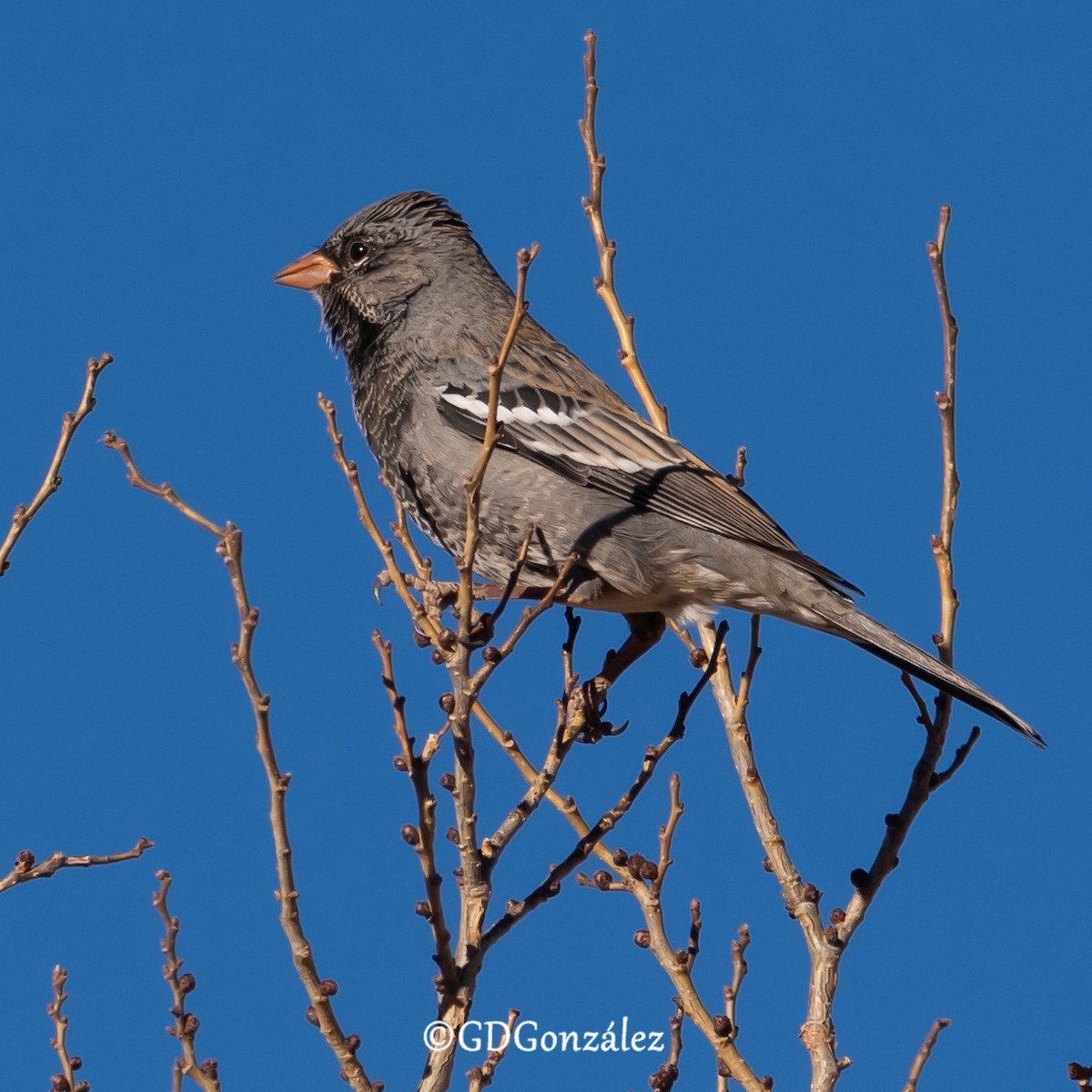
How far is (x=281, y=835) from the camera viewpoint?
3293 mm

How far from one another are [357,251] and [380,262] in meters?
0.18

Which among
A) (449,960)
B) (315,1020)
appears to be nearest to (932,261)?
(449,960)

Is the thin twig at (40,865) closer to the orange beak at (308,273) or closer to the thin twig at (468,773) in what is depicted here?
the thin twig at (468,773)

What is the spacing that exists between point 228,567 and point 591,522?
2820mm

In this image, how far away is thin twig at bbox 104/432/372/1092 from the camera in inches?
128

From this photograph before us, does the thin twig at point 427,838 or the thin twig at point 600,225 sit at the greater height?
the thin twig at point 600,225

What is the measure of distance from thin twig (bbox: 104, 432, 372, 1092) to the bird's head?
3277 millimetres

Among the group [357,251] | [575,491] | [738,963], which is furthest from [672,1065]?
[357,251]

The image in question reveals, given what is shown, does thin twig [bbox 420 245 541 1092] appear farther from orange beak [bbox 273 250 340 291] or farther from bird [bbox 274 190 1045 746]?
orange beak [bbox 273 250 340 291]

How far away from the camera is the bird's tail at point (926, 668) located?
5.21 m

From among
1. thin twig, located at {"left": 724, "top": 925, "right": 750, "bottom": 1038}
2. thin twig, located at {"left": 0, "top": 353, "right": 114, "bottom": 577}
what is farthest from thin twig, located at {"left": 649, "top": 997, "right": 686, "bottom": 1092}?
thin twig, located at {"left": 0, "top": 353, "right": 114, "bottom": 577}

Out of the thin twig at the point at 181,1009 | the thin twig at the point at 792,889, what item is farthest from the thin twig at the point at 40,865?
the thin twig at the point at 792,889

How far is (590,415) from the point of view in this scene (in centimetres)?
630

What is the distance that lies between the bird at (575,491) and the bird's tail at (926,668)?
0.01 meters
